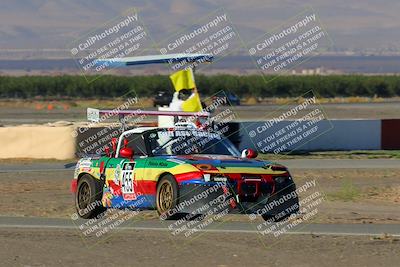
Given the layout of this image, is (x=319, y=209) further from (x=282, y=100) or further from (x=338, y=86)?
(x=338, y=86)

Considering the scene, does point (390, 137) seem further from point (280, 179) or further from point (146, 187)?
point (146, 187)

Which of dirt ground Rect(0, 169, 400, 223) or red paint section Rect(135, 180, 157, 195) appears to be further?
dirt ground Rect(0, 169, 400, 223)

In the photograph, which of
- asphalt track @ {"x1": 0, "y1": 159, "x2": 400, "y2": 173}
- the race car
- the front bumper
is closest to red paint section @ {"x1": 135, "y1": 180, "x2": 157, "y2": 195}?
the race car

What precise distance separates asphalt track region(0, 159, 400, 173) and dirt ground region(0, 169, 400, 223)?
90 centimetres

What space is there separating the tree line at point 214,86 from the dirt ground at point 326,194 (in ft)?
241

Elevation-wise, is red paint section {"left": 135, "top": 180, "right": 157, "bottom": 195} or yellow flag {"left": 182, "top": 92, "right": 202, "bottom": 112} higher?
yellow flag {"left": 182, "top": 92, "right": 202, "bottom": 112}

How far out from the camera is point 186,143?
55.9 ft

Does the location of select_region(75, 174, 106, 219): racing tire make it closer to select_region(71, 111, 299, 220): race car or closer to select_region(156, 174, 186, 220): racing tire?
Result: select_region(71, 111, 299, 220): race car

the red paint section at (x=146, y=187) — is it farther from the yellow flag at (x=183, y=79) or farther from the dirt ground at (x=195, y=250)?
the yellow flag at (x=183, y=79)

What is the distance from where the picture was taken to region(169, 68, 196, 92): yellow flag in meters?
30.5

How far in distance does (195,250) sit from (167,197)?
266cm

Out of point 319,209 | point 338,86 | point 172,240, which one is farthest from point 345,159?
point 338,86

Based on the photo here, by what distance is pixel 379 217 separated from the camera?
17.7 m

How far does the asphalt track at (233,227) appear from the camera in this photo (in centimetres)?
1529
